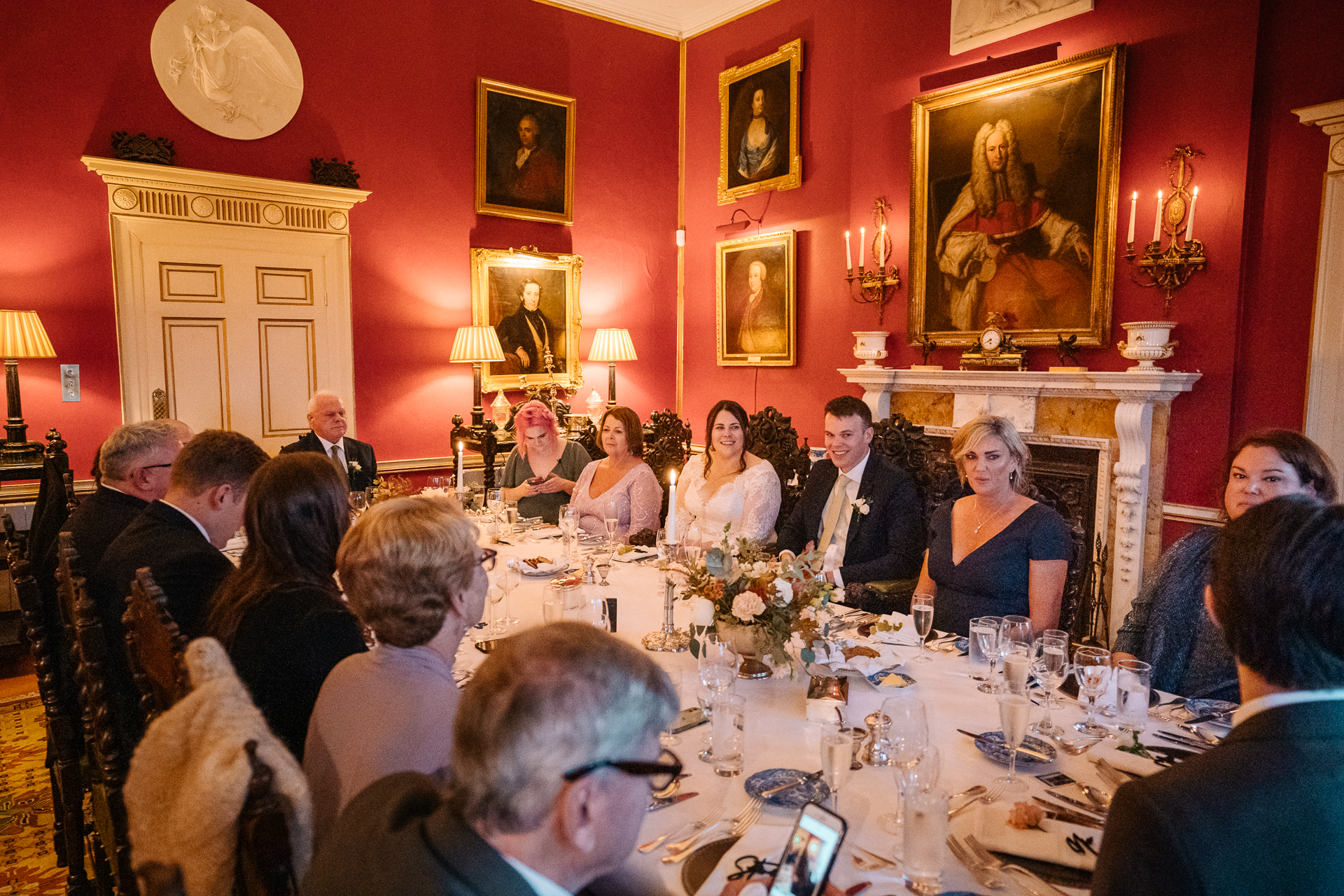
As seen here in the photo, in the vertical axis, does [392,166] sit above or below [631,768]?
above

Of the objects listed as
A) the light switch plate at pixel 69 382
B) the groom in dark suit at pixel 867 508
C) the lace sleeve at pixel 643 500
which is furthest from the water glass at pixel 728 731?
the light switch plate at pixel 69 382

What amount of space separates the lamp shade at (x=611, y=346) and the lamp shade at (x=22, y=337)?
12.0 feet

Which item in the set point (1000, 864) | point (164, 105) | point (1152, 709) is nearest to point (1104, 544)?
point (1152, 709)

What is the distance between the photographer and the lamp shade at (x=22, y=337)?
167 inches

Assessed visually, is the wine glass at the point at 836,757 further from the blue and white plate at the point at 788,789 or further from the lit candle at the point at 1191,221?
the lit candle at the point at 1191,221

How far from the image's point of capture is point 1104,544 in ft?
14.9

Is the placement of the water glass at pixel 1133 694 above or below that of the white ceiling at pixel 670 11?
below

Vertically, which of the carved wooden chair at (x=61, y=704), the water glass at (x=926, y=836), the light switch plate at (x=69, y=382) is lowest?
the carved wooden chair at (x=61, y=704)

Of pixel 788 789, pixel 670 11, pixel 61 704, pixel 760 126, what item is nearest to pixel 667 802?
pixel 788 789

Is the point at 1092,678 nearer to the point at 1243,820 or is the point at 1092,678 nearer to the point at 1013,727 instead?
the point at 1013,727

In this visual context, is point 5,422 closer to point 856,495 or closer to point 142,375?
point 142,375

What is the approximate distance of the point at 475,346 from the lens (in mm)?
5984

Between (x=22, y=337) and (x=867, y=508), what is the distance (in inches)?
181

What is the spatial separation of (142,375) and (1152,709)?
565cm
